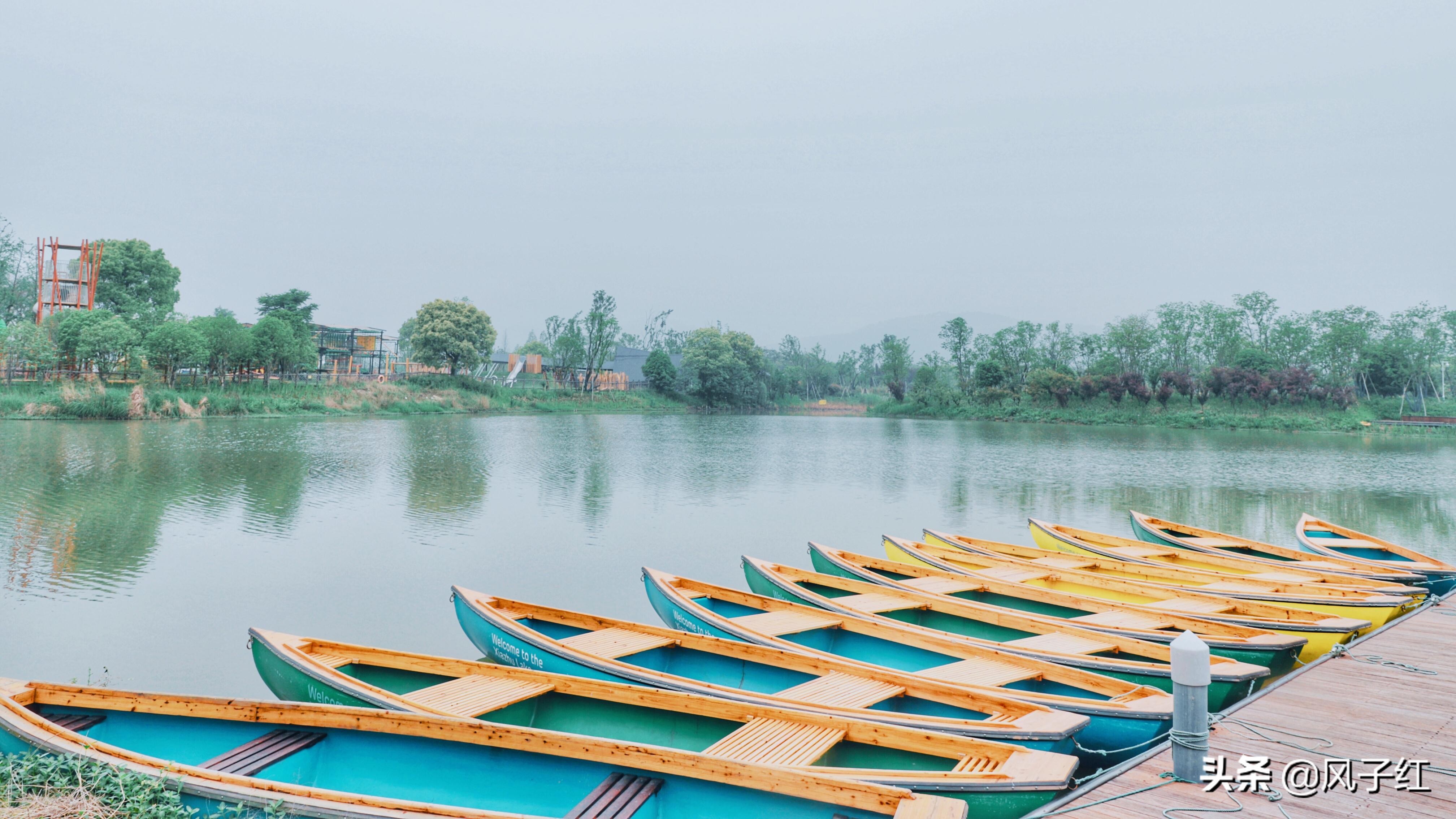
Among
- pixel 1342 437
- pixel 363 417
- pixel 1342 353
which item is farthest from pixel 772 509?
pixel 1342 353

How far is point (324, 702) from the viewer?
5.09 metres

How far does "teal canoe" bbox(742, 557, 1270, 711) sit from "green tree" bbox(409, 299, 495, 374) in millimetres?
46203

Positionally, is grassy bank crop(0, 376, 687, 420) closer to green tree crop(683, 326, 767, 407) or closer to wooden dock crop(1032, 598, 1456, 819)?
green tree crop(683, 326, 767, 407)

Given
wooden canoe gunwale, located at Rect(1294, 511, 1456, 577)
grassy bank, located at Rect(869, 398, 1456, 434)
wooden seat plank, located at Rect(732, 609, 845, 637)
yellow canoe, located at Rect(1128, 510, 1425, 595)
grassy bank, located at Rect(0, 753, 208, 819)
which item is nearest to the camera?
grassy bank, located at Rect(0, 753, 208, 819)

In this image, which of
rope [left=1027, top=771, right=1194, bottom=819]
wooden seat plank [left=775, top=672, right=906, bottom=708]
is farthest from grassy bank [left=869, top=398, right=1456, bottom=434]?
rope [left=1027, top=771, right=1194, bottom=819]

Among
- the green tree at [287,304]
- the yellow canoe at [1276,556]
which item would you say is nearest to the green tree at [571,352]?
the green tree at [287,304]

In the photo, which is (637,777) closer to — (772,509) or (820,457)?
(772,509)

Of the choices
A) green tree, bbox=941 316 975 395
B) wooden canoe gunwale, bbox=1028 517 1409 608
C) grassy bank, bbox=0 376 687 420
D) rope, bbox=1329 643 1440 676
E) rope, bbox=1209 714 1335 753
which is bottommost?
rope, bbox=1209 714 1335 753

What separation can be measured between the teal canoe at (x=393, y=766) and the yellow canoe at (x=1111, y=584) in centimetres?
466

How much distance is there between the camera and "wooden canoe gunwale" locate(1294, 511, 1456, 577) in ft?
29.8

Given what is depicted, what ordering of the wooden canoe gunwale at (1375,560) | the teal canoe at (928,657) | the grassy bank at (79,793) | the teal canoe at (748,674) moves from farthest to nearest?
the wooden canoe gunwale at (1375,560), the teal canoe at (928,657), the teal canoe at (748,674), the grassy bank at (79,793)

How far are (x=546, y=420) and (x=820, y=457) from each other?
2149 centimetres

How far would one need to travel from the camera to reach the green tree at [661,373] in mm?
61875

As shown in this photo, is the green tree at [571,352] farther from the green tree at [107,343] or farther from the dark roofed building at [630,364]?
the green tree at [107,343]
